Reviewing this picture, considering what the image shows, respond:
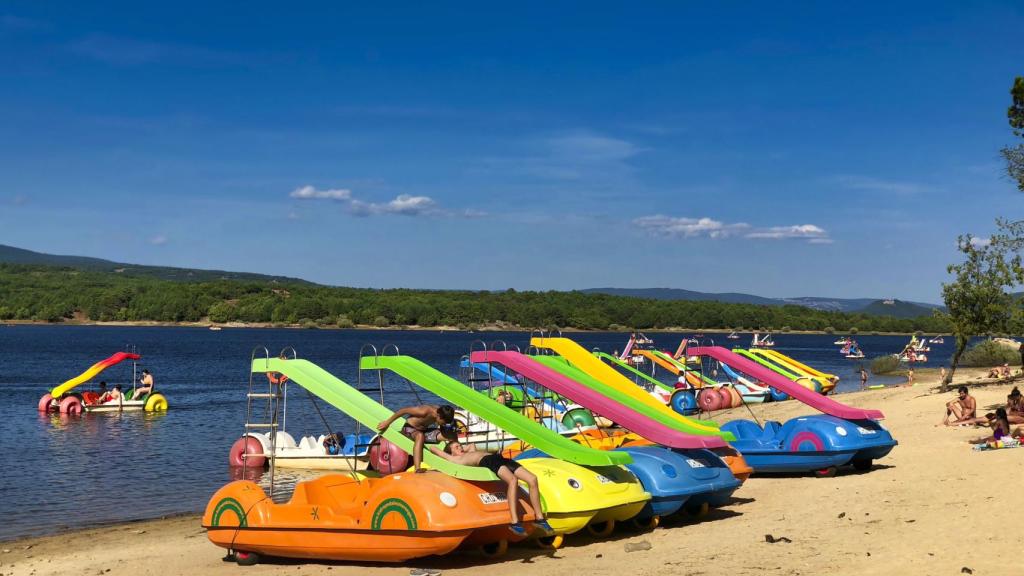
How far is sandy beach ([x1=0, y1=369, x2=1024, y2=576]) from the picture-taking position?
10406 mm

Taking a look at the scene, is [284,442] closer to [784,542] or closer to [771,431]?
[771,431]

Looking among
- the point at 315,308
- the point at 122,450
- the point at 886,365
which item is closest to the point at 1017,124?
the point at 122,450

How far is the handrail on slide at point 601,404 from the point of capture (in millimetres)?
13438

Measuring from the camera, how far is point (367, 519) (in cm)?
1108

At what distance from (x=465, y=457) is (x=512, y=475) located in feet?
2.83

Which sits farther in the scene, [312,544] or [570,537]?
[570,537]

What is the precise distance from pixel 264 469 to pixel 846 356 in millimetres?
84755

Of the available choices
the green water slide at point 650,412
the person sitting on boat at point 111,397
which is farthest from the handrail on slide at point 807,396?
the person sitting on boat at point 111,397

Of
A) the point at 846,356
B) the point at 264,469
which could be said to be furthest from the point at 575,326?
the point at 264,469

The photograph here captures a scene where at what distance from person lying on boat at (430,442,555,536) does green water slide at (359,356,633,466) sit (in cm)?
78

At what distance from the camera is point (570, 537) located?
1274 centimetres

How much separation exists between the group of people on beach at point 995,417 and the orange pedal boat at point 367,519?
38.2 ft

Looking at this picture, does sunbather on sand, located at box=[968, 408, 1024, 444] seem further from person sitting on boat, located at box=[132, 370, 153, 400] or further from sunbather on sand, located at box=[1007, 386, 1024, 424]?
person sitting on boat, located at box=[132, 370, 153, 400]

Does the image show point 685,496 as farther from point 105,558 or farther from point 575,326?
point 575,326
